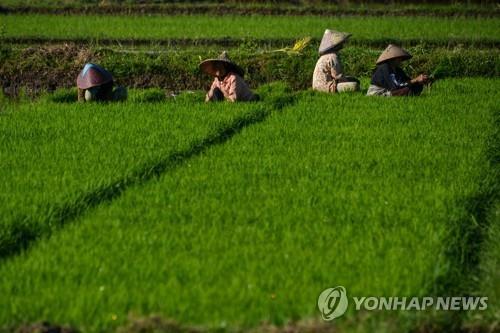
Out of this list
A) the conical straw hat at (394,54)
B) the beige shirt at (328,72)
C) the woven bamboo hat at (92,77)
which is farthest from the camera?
the beige shirt at (328,72)

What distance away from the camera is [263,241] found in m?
5.72

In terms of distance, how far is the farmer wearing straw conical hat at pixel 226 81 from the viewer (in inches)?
424

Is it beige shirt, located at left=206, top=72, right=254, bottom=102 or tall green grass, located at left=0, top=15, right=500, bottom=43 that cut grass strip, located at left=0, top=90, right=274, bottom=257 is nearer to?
beige shirt, located at left=206, top=72, right=254, bottom=102

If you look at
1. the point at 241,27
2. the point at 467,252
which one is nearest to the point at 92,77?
the point at 467,252

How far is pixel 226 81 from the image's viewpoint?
35.7 feet

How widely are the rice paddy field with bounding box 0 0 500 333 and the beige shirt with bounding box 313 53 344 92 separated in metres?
0.30

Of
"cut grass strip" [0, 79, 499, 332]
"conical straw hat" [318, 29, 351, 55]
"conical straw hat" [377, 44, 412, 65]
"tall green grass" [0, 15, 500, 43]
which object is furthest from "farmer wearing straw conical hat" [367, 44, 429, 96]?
"tall green grass" [0, 15, 500, 43]

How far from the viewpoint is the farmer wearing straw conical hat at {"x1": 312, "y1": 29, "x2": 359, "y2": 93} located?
1159 cm

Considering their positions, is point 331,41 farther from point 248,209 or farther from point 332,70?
point 248,209

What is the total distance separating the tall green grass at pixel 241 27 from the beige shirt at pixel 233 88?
603 cm

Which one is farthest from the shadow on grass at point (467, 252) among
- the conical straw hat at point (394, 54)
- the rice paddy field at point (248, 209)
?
the conical straw hat at point (394, 54)

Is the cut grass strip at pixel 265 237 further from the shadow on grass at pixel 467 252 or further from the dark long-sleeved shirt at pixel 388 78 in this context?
the dark long-sleeved shirt at pixel 388 78

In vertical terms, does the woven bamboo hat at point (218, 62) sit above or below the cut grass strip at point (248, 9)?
above

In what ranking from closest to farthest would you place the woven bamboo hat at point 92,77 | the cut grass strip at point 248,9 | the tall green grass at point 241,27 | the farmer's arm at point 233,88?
the woven bamboo hat at point 92,77, the farmer's arm at point 233,88, the tall green grass at point 241,27, the cut grass strip at point 248,9
